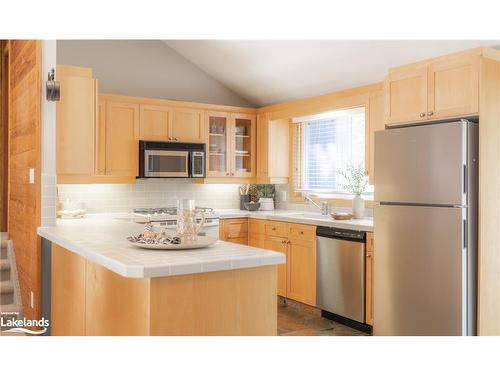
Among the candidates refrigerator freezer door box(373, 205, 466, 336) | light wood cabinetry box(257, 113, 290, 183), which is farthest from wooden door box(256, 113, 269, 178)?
refrigerator freezer door box(373, 205, 466, 336)

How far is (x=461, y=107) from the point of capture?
329 centimetres

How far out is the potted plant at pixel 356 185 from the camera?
4805 millimetres

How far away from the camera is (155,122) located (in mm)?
5500

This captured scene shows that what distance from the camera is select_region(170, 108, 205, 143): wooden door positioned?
5.62m

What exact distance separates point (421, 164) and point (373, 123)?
1.21 m

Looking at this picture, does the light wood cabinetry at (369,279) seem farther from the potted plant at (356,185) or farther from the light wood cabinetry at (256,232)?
the light wood cabinetry at (256,232)

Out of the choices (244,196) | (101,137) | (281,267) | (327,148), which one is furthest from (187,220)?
(244,196)

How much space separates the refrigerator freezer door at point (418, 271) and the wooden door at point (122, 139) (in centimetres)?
→ 274

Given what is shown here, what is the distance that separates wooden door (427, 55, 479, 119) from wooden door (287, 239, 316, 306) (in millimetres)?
1780

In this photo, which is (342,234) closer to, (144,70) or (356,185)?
(356,185)

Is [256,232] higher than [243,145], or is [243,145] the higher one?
[243,145]

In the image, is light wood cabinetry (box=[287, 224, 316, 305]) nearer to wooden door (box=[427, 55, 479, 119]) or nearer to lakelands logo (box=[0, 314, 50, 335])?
wooden door (box=[427, 55, 479, 119])
